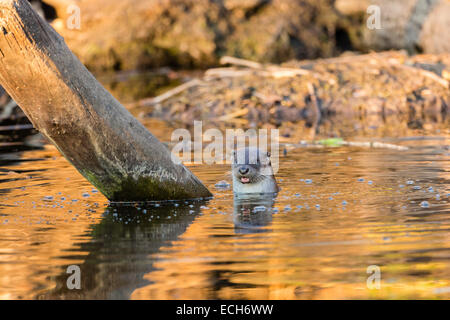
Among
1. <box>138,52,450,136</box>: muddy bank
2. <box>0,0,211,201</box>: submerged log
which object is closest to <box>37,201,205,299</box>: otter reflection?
<box>0,0,211,201</box>: submerged log

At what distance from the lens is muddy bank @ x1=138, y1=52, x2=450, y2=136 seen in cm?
1678

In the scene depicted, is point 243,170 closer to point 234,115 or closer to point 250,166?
point 250,166

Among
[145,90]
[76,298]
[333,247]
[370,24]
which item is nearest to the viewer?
[76,298]

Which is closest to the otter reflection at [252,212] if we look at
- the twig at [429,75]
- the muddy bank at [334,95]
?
the muddy bank at [334,95]

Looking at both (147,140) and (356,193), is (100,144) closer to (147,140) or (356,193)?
(147,140)

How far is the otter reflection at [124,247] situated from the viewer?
5281mm

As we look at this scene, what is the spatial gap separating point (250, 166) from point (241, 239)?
234cm

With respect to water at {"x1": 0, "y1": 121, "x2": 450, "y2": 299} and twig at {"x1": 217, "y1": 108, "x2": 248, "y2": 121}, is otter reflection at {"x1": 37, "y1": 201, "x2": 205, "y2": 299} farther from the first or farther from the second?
twig at {"x1": 217, "y1": 108, "x2": 248, "y2": 121}

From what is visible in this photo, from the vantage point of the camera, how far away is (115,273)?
561 centimetres

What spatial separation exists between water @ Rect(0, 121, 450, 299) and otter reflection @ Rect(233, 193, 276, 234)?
12mm

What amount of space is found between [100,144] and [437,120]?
9.91m

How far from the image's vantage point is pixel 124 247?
641 centimetres

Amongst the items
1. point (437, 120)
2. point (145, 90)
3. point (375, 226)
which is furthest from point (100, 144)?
point (145, 90)
